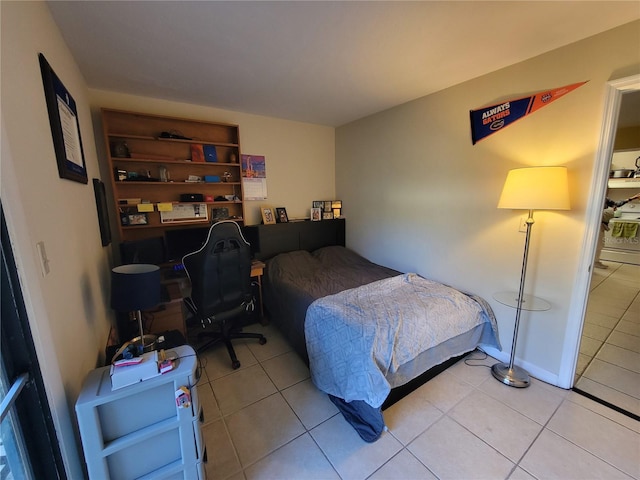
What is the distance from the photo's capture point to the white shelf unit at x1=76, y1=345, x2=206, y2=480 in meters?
0.97

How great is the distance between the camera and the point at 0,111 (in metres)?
0.75

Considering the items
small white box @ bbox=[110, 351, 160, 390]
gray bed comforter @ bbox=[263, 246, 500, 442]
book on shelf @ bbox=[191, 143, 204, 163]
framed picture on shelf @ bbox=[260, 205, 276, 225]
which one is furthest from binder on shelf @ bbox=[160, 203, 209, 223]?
small white box @ bbox=[110, 351, 160, 390]

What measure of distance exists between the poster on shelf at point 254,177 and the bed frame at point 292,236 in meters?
0.42

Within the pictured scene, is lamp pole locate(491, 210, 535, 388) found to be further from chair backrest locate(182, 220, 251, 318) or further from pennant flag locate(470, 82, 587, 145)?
chair backrest locate(182, 220, 251, 318)

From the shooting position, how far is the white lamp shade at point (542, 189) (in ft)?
5.46

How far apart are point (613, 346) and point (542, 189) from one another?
78.0 inches

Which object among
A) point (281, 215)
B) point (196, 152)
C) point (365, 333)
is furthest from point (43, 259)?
point (281, 215)

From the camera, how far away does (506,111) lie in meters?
2.05

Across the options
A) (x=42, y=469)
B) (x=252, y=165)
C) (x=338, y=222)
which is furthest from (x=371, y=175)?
(x=42, y=469)

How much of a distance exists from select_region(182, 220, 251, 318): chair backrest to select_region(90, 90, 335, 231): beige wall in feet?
3.68

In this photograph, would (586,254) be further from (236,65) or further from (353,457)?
(236,65)

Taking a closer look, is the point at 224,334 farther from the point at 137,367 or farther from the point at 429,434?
the point at 429,434

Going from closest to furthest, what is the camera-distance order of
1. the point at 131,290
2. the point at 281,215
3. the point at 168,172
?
the point at 131,290 → the point at 168,172 → the point at 281,215

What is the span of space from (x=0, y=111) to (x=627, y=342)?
442 centimetres
